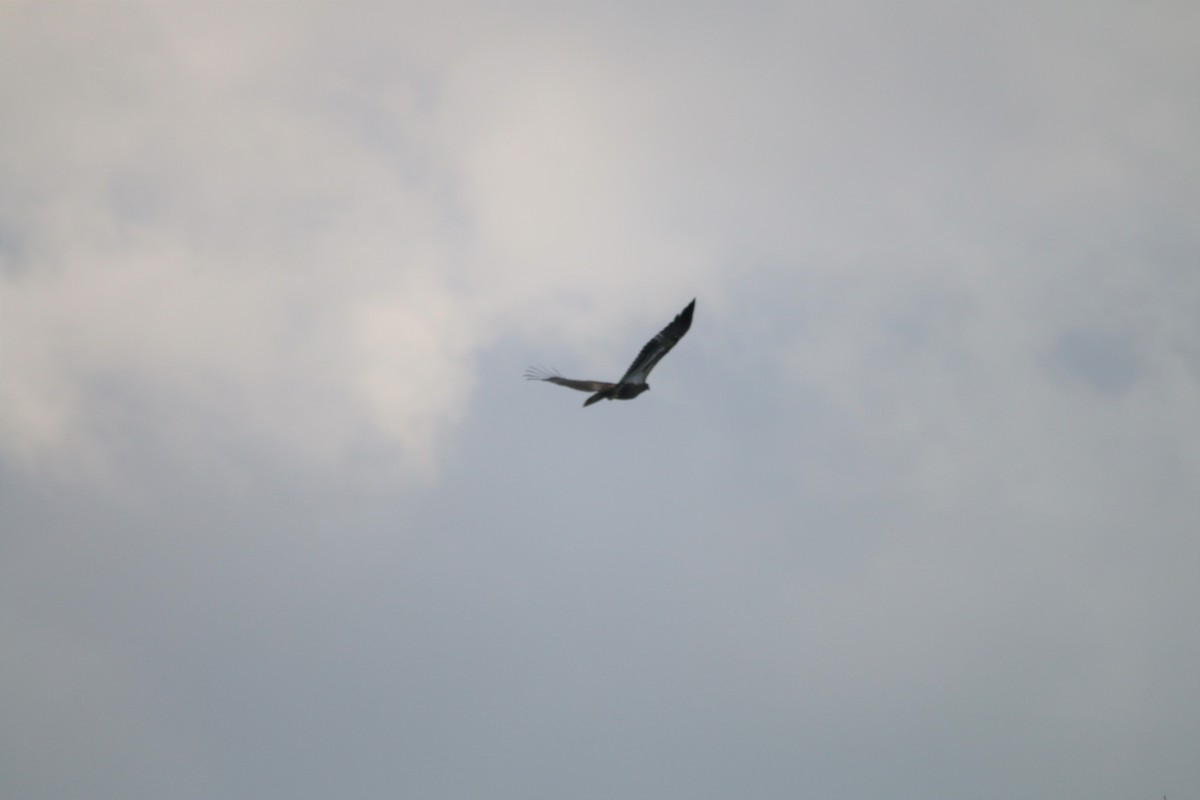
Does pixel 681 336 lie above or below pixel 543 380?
above

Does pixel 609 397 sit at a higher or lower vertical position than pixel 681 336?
lower

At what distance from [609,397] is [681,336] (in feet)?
22.2

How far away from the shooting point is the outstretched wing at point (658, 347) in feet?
147

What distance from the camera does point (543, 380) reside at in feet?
133

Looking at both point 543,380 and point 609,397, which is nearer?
point 543,380

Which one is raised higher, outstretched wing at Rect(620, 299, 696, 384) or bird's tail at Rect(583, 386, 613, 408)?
outstretched wing at Rect(620, 299, 696, 384)

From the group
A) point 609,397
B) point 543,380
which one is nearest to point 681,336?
point 609,397

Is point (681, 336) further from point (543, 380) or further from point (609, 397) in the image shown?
point (543, 380)

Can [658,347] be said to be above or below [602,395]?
above

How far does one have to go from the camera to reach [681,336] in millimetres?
46875

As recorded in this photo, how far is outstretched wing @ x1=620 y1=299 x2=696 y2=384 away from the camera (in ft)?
147

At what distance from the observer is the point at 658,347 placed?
45.7 metres

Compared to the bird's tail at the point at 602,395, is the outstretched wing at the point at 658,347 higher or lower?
higher

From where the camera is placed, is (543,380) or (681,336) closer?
(543,380)
